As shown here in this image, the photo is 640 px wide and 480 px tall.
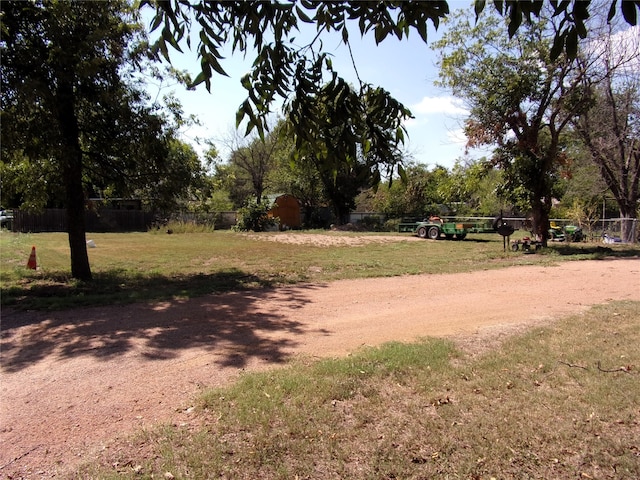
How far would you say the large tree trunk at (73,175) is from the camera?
996 centimetres

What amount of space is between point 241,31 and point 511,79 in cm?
1732

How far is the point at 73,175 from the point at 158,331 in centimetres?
647

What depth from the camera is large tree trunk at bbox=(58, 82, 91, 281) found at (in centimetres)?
996

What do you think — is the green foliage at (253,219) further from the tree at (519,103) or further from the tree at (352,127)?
the tree at (352,127)

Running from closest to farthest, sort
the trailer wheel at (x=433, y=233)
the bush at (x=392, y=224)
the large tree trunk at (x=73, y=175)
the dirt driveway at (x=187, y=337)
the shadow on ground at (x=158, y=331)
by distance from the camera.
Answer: the dirt driveway at (x=187, y=337), the shadow on ground at (x=158, y=331), the large tree trunk at (x=73, y=175), the trailer wheel at (x=433, y=233), the bush at (x=392, y=224)

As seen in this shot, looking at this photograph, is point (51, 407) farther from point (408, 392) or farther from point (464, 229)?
point (464, 229)

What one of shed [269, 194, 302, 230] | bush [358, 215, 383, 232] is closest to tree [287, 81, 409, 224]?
bush [358, 215, 383, 232]

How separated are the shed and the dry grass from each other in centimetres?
3305

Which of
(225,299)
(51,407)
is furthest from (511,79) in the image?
(51,407)

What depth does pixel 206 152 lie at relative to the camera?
13.6 meters

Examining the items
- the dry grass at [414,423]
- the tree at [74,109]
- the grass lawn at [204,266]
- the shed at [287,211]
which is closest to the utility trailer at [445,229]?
the grass lawn at [204,266]

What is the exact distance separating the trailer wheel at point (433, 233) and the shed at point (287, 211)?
14562 millimetres

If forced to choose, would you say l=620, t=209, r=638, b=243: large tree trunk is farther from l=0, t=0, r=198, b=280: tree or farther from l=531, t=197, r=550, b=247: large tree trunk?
l=0, t=0, r=198, b=280: tree

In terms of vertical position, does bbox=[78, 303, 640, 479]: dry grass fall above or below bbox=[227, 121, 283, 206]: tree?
below
